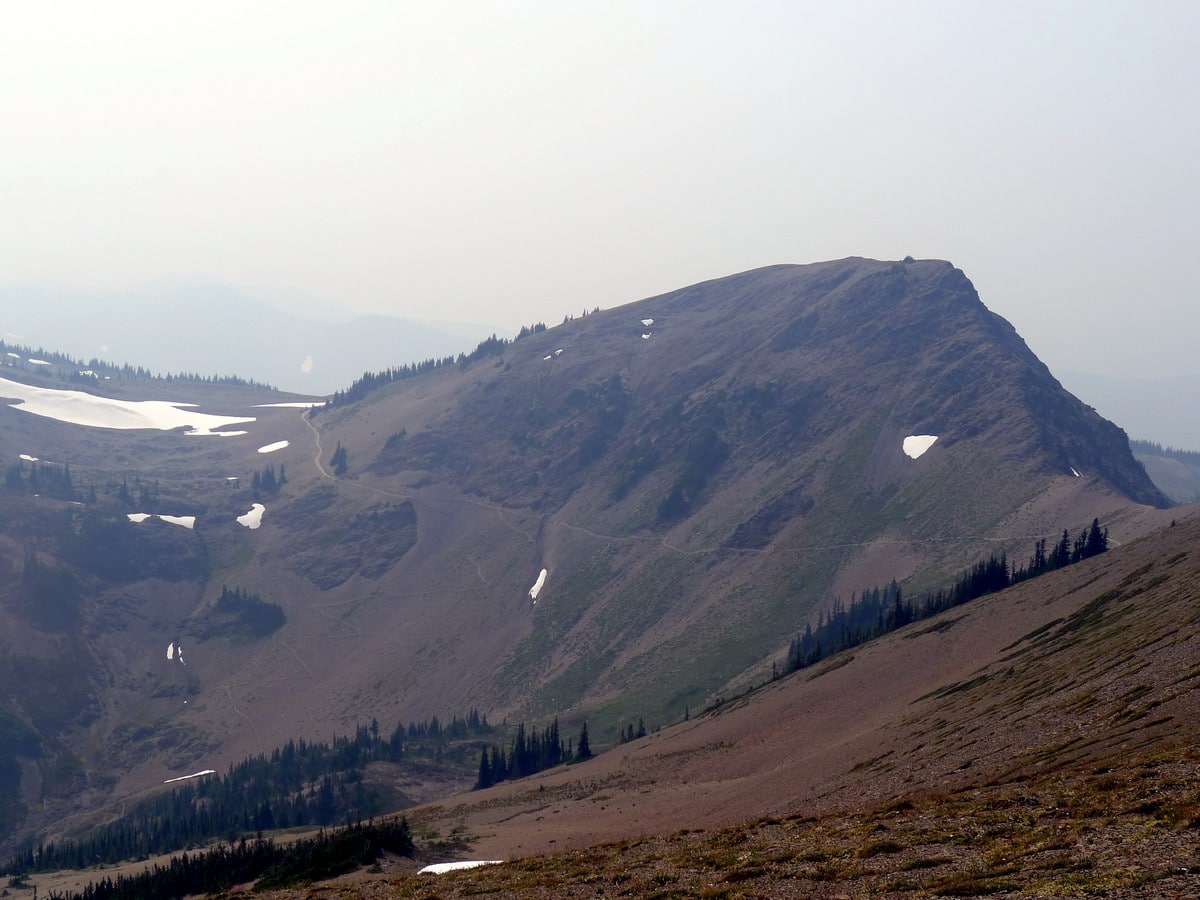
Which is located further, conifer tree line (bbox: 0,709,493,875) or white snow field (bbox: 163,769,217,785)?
white snow field (bbox: 163,769,217,785)

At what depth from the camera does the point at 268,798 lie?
159000 mm

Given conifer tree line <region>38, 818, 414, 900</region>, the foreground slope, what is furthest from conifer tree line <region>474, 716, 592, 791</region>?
conifer tree line <region>38, 818, 414, 900</region>

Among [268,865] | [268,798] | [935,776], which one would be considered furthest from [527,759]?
[935,776]

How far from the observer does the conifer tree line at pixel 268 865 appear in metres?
69.6

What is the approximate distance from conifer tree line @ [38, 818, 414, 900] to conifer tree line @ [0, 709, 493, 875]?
45375 millimetres

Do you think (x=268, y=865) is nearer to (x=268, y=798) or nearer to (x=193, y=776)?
(x=268, y=798)

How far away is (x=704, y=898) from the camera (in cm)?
3478

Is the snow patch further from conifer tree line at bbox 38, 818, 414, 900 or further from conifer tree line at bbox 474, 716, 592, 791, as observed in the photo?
conifer tree line at bbox 38, 818, 414, 900

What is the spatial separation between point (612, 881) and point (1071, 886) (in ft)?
57.5

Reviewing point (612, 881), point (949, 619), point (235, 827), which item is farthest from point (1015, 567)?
point (612, 881)

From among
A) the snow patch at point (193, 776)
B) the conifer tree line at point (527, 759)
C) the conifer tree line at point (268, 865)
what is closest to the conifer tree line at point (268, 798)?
the snow patch at point (193, 776)

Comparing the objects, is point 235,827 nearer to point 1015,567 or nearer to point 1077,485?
point 1015,567

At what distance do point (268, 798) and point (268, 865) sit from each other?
84.0m

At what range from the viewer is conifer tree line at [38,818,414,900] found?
69.6 metres
